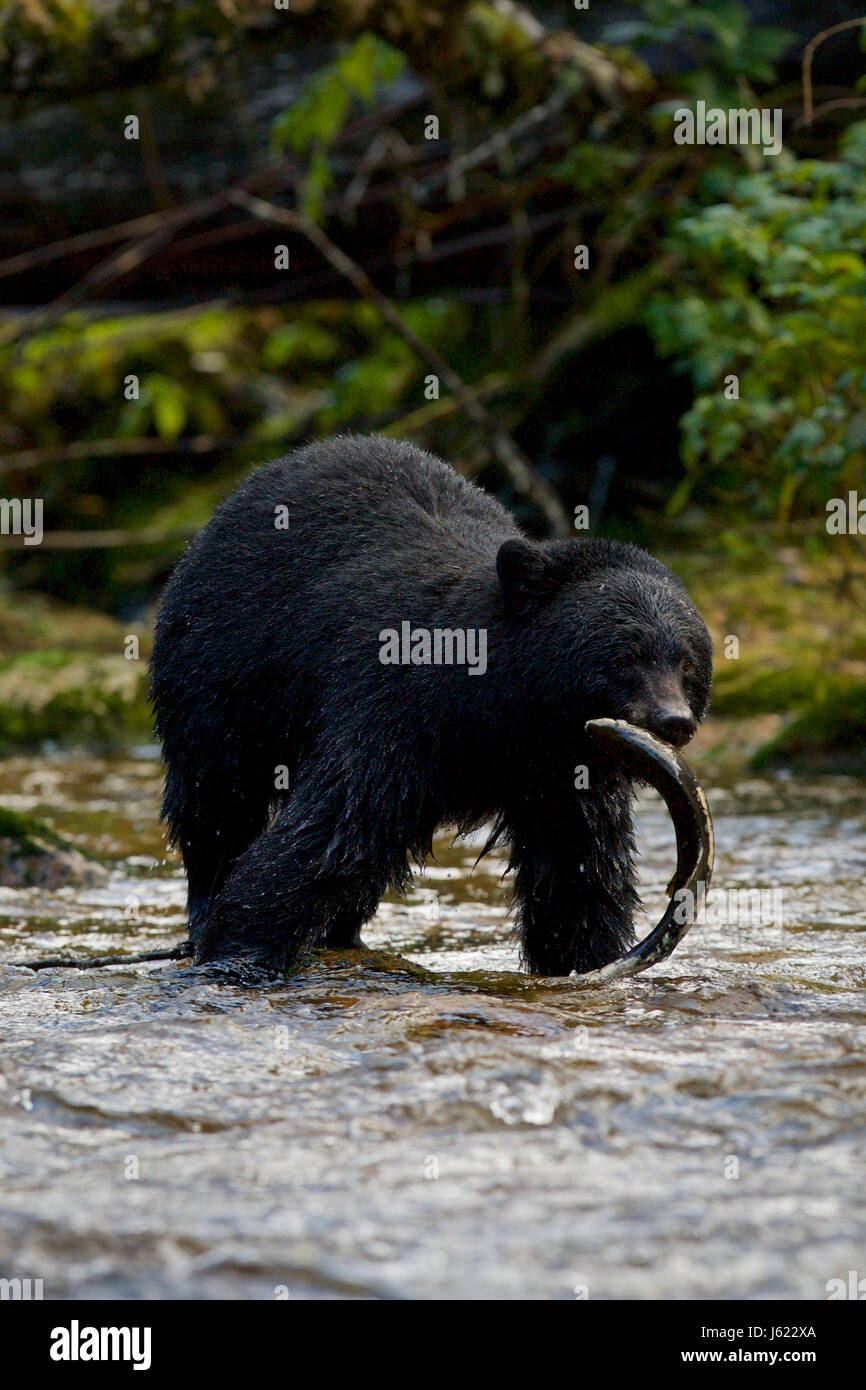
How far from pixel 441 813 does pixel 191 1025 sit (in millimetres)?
1230

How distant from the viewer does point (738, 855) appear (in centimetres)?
712

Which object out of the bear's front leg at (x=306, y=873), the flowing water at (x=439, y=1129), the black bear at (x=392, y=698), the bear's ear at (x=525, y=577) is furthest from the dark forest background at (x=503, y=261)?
the flowing water at (x=439, y=1129)

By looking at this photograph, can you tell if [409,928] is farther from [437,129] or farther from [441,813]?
[437,129]

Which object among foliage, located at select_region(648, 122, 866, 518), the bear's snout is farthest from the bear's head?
foliage, located at select_region(648, 122, 866, 518)

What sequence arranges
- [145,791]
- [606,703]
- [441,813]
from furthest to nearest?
[145,791], [441,813], [606,703]

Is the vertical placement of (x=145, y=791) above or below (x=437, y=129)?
below

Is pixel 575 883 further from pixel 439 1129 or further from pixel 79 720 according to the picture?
pixel 79 720

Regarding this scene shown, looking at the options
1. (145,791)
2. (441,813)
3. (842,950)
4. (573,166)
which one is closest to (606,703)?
(441,813)

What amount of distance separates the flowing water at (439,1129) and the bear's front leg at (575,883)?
22cm

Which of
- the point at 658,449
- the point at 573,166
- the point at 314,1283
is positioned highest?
the point at 573,166

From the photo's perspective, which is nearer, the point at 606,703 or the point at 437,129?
the point at 606,703

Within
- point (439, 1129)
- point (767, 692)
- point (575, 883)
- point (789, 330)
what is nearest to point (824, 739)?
point (767, 692)

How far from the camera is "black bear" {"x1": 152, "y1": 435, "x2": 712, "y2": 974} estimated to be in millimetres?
4965

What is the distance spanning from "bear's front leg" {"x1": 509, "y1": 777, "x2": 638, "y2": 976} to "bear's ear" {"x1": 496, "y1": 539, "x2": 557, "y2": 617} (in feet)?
2.18
